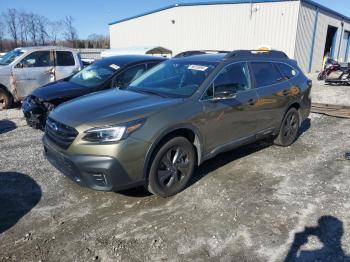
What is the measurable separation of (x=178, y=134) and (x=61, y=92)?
3343mm

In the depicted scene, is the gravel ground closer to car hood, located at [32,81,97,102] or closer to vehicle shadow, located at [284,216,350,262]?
car hood, located at [32,81,97,102]

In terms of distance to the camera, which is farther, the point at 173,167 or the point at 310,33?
the point at 310,33

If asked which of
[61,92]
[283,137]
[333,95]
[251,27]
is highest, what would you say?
[251,27]

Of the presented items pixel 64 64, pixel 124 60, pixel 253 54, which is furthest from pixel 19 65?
pixel 253 54

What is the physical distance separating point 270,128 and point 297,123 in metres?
1.05

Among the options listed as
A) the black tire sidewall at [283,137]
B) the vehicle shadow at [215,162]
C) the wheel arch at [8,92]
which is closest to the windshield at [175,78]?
the vehicle shadow at [215,162]

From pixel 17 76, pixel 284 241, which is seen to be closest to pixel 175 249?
pixel 284 241

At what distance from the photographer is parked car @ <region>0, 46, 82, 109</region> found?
30.0ft

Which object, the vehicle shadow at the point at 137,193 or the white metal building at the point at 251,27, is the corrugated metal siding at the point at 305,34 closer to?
the white metal building at the point at 251,27

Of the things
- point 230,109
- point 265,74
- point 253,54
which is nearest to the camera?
point 230,109

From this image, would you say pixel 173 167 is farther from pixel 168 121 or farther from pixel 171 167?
pixel 168 121

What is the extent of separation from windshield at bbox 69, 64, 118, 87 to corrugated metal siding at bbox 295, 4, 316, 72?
57.5 ft

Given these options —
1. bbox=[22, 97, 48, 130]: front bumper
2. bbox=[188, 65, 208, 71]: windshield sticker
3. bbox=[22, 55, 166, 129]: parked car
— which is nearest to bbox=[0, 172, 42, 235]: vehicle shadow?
bbox=[22, 97, 48, 130]: front bumper

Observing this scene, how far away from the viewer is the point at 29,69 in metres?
9.40
